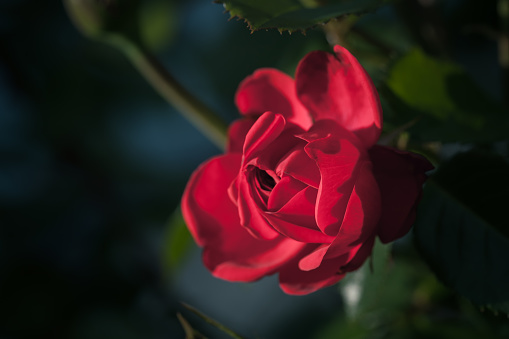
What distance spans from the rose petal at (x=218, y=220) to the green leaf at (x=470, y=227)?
11 cm

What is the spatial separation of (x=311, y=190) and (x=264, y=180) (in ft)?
0.11

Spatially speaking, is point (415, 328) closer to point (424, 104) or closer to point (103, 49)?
point (424, 104)

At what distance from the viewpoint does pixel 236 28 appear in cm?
98

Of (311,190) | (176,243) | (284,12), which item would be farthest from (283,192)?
(176,243)

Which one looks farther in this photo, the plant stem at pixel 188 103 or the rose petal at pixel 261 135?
the plant stem at pixel 188 103

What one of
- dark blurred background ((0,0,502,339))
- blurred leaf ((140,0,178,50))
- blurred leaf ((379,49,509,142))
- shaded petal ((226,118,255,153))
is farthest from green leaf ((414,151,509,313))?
blurred leaf ((140,0,178,50))

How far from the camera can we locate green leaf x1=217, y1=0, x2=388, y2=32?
326mm

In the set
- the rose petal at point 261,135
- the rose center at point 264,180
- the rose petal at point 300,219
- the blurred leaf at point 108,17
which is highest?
the blurred leaf at point 108,17

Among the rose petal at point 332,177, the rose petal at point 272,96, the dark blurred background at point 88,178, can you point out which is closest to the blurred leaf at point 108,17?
the rose petal at point 272,96

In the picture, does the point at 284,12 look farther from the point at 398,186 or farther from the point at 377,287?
the point at 377,287

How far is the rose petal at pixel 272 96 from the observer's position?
38 centimetres

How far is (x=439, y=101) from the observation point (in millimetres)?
444

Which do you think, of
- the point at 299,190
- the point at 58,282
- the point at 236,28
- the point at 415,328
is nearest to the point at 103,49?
the point at 236,28

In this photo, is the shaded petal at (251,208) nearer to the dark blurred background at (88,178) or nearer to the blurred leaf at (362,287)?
the blurred leaf at (362,287)
